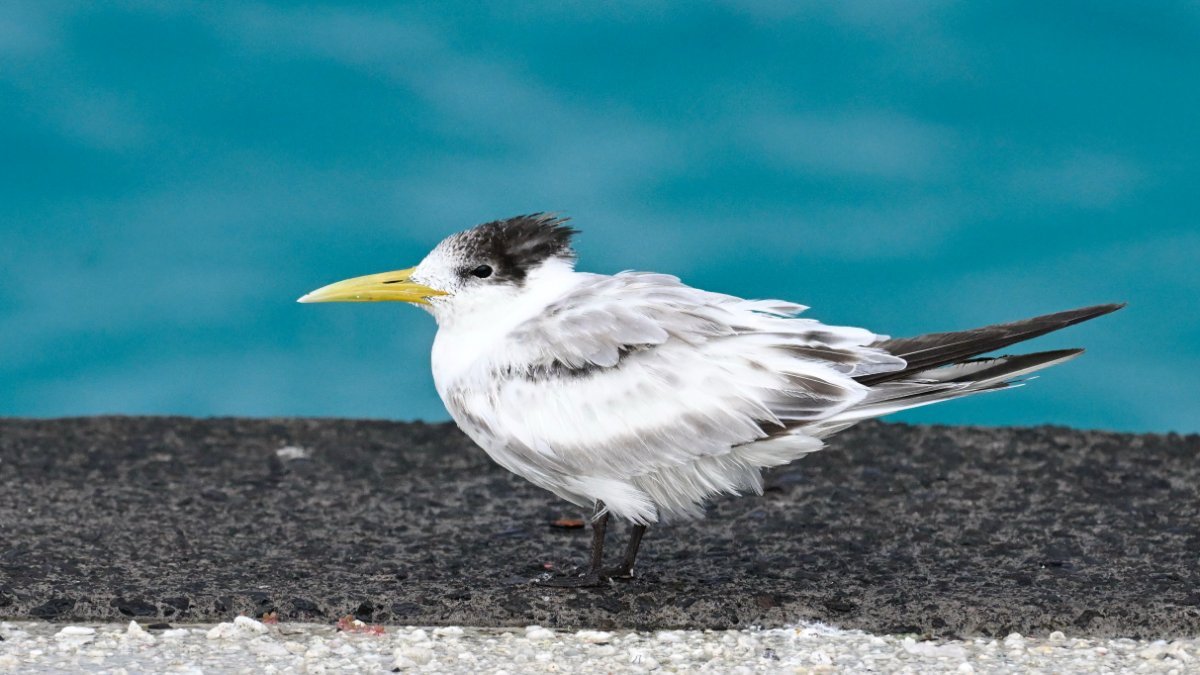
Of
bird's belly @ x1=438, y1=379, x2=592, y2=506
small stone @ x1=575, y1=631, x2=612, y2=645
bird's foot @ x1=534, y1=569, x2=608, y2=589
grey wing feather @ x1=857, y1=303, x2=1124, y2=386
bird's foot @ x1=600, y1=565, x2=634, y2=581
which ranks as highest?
grey wing feather @ x1=857, y1=303, x2=1124, y2=386

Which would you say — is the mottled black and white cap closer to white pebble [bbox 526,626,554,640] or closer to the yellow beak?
the yellow beak

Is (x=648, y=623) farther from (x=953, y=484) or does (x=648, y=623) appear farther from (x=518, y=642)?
(x=953, y=484)

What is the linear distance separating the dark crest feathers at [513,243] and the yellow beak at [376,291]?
0.69ft

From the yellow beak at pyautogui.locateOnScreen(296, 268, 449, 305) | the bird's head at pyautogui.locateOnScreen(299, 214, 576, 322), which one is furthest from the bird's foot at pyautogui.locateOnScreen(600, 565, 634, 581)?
the yellow beak at pyautogui.locateOnScreen(296, 268, 449, 305)

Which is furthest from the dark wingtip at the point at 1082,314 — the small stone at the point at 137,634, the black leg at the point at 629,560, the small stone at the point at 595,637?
the small stone at the point at 137,634

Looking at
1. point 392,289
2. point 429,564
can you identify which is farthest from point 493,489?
point 392,289

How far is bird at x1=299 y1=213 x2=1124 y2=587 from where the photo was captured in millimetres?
5039

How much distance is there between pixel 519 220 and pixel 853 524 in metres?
2.23

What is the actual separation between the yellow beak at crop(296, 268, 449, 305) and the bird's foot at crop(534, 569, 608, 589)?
112cm

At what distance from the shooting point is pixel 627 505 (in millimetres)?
5195

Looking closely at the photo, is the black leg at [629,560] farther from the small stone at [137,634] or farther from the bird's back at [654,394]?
the small stone at [137,634]

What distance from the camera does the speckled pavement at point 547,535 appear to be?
528 centimetres

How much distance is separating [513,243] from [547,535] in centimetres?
165

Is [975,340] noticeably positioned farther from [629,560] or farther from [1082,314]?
[629,560]
